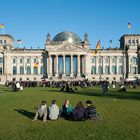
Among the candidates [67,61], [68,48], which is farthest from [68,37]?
[67,61]

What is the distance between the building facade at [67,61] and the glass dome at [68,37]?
147 centimetres

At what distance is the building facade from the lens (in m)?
120

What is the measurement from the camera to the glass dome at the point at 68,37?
129238mm

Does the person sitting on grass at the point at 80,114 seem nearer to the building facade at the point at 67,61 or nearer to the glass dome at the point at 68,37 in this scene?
the building facade at the point at 67,61

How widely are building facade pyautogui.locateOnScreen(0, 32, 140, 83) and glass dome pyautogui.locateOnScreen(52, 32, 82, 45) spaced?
1470 mm

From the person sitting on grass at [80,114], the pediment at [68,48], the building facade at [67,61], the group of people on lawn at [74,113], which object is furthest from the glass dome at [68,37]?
the person sitting on grass at [80,114]

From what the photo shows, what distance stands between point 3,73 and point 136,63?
52641 mm

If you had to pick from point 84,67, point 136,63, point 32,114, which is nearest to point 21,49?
point 84,67

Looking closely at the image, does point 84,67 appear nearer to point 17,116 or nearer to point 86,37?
point 86,37

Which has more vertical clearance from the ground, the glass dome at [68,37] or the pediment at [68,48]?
the glass dome at [68,37]

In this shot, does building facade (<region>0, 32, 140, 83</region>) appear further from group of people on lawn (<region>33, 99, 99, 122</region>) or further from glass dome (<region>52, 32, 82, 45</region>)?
group of people on lawn (<region>33, 99, 99, 122</region>)

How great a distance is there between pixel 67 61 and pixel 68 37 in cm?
1402

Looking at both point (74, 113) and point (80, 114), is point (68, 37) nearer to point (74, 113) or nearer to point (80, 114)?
point (74, 113)

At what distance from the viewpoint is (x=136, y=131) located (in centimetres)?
1522
